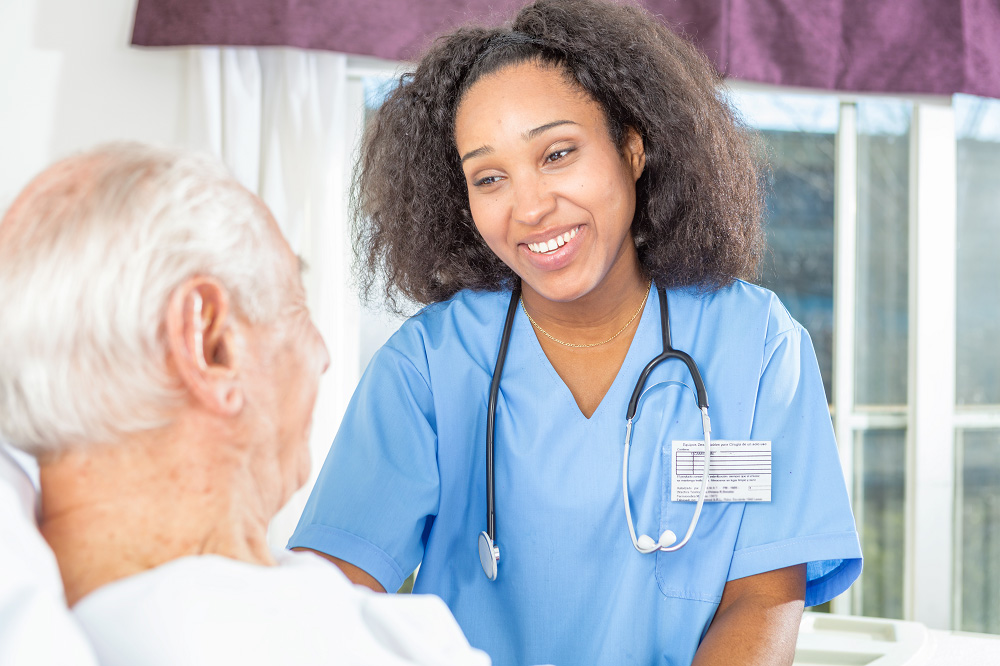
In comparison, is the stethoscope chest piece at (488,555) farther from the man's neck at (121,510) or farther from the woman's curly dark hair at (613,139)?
the man's neck at (121,510)

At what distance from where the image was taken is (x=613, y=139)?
1.31 m

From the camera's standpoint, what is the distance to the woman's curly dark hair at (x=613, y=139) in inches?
51.8

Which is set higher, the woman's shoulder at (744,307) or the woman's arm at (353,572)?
the woman's shoulder at (744,307)

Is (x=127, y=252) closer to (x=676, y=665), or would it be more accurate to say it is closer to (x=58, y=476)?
(x=58, y=476)

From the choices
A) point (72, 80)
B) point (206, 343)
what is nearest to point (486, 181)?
point (206, 343)

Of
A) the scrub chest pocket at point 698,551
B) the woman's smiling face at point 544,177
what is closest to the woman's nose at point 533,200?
the woman's smiling face at point 544,177

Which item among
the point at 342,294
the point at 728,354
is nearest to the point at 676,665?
the point at 728,354

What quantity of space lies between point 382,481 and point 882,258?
238cm

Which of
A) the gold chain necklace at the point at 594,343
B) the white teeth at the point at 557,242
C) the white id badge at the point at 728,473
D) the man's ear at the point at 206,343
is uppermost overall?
the white teeth at the point at 557,242

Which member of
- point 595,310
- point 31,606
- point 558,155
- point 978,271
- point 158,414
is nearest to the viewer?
point 31,606

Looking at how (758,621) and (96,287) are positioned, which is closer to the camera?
(96,287)

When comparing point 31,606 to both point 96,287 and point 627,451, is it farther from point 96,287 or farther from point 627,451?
point 627,451

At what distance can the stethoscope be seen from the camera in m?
1.17

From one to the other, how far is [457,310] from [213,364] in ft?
2.40
